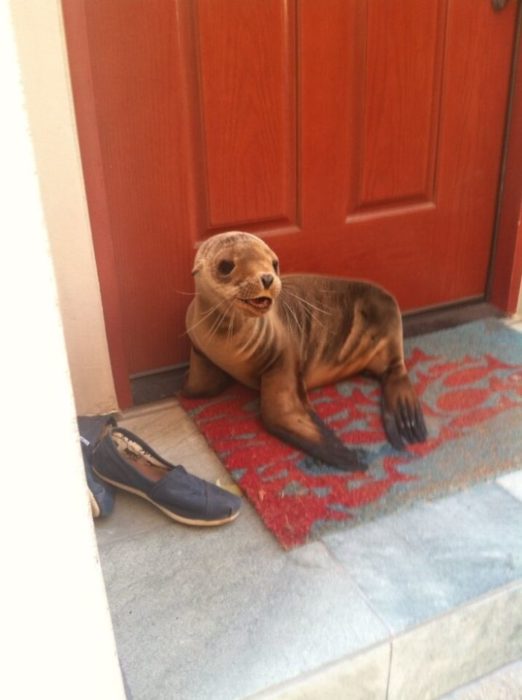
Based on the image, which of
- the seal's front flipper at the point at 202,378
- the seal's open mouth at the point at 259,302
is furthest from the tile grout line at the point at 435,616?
the seal's front flipper at the point at 202,378

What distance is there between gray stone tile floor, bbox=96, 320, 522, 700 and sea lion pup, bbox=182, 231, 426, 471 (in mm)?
262

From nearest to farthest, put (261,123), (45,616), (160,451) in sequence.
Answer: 1. (45,616)
2. (160,451)
3. (261,123)

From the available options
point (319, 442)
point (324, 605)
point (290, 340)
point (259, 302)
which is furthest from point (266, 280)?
point (324, 605)

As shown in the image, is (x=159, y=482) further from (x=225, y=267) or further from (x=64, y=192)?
(x=64, y=192)

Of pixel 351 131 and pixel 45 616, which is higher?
pixel 351 131

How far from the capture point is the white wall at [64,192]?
144 centimetres

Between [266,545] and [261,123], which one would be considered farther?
[261,123]

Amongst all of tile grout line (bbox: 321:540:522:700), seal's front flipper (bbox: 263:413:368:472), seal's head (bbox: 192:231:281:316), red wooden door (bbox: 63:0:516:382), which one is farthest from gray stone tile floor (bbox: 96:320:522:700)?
red wooden door (bbox: 63:0:516:382)

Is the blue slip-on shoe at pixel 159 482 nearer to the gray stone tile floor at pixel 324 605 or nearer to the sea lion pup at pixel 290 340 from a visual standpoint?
the gray stone tile floor at pixel 324 605

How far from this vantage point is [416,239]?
2127 mm

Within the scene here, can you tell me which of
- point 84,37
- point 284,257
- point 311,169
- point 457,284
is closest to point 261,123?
point 311,169

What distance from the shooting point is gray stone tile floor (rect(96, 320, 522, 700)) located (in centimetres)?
115

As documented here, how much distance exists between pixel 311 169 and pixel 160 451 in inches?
32.9

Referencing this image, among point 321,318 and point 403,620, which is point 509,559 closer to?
point 403,620
